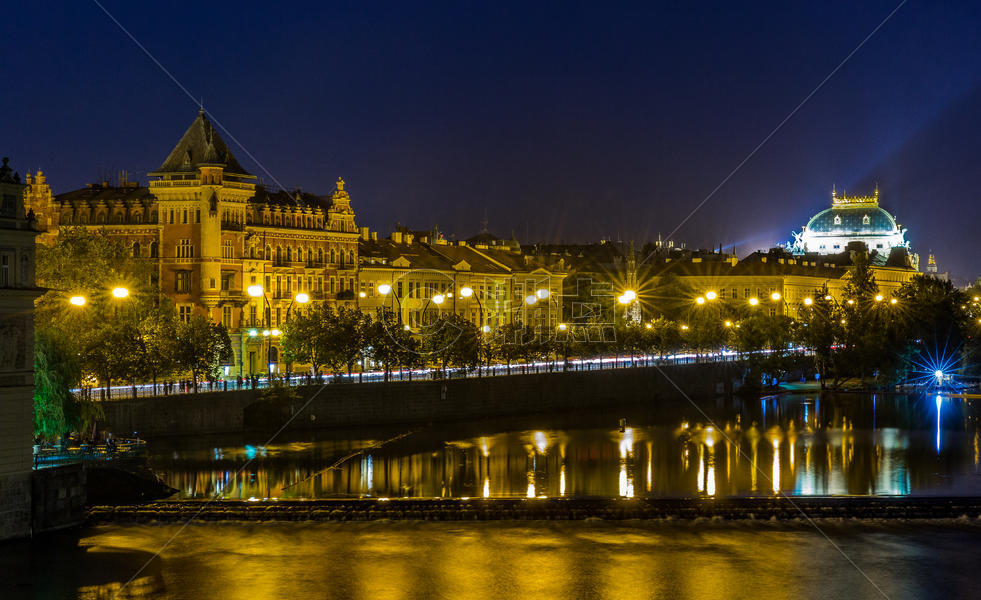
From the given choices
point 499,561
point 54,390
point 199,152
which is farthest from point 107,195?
point 499,561

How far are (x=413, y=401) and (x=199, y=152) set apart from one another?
81.0 feet

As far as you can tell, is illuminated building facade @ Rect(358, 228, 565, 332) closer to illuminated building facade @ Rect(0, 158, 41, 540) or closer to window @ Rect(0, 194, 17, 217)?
illuminated building facade @ Rect(0, 158, 41, 540)

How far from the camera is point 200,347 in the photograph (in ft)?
248

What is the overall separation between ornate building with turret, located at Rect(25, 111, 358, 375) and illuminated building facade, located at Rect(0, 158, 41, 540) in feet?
149

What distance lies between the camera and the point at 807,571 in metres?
39.2

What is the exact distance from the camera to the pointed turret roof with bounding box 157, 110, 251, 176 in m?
89.3

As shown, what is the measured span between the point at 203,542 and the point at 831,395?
8081cm

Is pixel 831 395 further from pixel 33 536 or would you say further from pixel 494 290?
pixel 33 536

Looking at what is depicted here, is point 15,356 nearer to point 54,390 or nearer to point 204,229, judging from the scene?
point 54,390

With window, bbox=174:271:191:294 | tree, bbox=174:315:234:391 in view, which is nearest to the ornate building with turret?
window, bbox=174:271:191:294

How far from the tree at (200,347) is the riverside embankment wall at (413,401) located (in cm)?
300

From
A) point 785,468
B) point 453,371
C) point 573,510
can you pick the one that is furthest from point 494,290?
point 573,510

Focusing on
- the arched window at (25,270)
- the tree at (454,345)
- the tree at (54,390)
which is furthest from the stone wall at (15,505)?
the tree at (454,345)

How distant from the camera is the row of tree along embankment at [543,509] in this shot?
153ft
